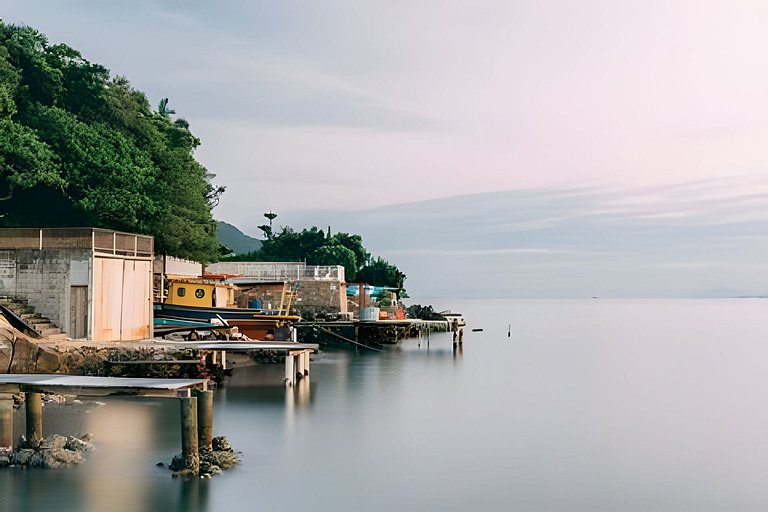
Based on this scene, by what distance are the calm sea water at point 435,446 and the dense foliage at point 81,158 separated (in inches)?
380

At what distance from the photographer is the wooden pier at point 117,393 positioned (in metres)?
19.0

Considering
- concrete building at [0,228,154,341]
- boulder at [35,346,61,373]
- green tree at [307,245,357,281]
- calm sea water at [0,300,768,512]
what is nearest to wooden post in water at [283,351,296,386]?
calm sea water at [0,300,768,512]

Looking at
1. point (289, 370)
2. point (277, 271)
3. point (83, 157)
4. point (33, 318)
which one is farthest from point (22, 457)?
point (277, 271)

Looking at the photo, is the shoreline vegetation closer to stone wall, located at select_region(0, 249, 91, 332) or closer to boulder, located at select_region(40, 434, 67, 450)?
stone wall, located at select_region(0, 249, 91, 332)

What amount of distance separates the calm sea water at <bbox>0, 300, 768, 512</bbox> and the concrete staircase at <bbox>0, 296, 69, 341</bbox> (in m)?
3.58

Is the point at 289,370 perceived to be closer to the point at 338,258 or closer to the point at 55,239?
the point at 55,239

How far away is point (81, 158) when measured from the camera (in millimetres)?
41656

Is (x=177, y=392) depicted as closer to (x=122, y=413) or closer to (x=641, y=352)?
(x=122, y=413)

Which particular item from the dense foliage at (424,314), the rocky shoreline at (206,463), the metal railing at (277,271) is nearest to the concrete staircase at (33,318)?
the rocky shoreline at (206,463)

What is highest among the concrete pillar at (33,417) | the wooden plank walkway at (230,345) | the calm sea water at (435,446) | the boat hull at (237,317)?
the boat hull at (237,317)

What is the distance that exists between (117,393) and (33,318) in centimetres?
1296

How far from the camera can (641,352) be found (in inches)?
2655

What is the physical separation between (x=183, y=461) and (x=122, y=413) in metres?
8.86

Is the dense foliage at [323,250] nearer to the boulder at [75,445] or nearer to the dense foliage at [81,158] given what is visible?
the dense foliage at [81,158]
